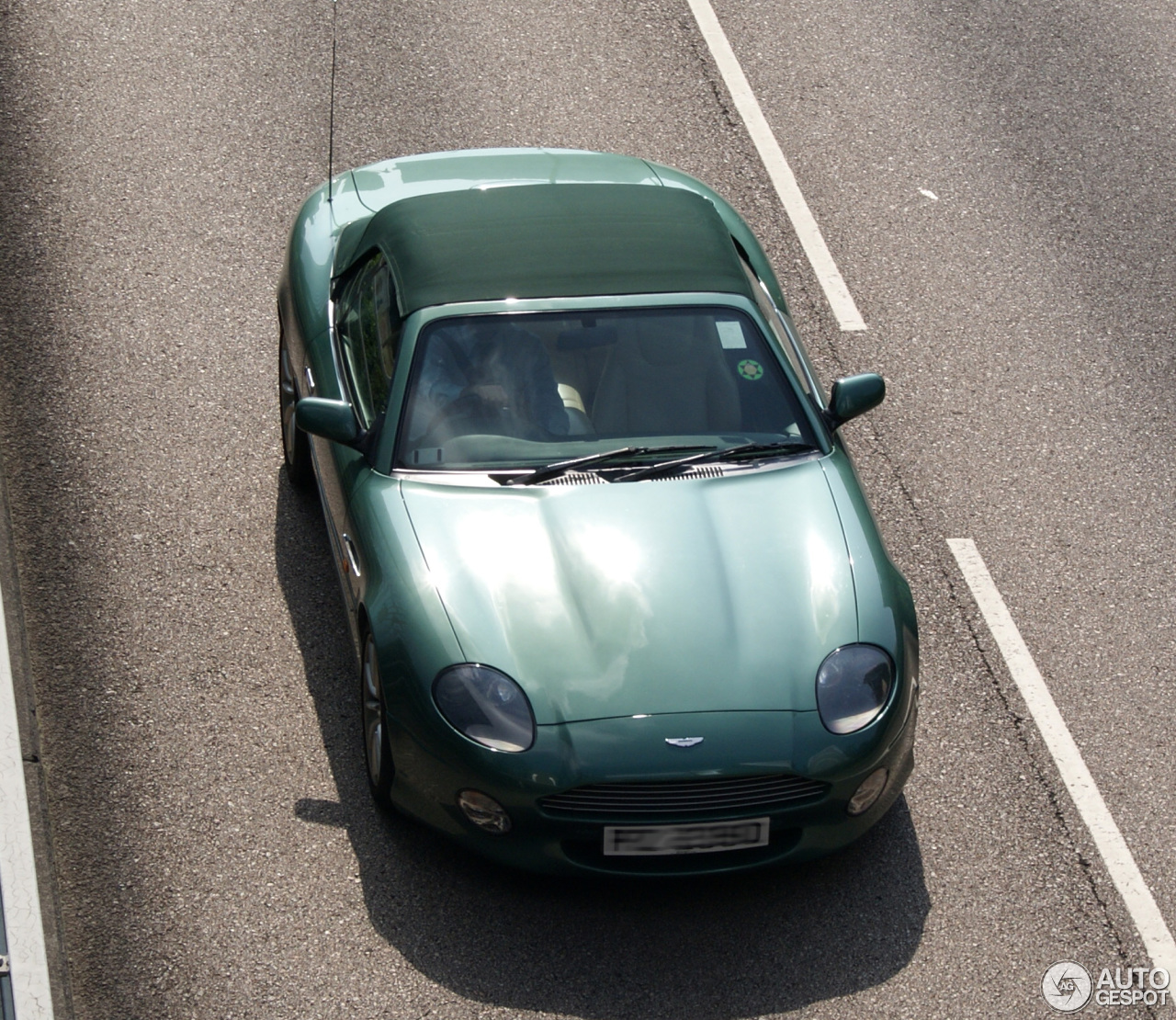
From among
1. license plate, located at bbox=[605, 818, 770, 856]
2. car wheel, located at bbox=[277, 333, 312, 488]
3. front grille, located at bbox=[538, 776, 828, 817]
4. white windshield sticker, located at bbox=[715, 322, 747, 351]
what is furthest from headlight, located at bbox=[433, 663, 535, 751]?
car wheel, located at bbox=[277, 333, 312, 488]

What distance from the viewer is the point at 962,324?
854cm

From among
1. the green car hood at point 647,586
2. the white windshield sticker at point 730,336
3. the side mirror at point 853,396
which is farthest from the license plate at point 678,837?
the white windshield sticker at point 730,336

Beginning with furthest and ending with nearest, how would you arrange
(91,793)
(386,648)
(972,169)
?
(972,169) → (91,793) → (386,648)

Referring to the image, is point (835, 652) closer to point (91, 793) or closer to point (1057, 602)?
point (1057, 602)

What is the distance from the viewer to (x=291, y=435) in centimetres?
701

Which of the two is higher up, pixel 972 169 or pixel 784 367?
pixel 784 367

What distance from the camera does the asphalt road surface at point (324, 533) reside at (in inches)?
207

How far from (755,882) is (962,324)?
13.4 feet

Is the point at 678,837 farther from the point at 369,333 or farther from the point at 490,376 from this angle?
the point at 369,333

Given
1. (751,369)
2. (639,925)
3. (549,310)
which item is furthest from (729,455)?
(639,925)

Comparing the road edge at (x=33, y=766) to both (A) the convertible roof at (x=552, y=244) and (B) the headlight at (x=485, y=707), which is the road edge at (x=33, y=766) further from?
(A) the convertible roof at (x=552, y=244)

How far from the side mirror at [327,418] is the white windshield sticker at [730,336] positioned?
4.72 feet

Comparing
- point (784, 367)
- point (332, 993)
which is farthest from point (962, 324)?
point (332, 993)
